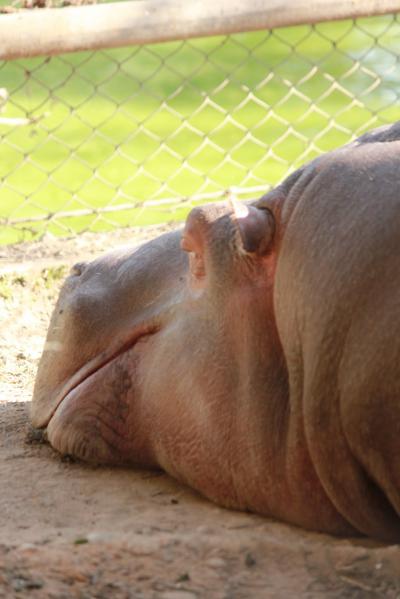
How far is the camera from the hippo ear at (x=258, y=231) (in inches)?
78.6

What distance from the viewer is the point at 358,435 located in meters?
1.77

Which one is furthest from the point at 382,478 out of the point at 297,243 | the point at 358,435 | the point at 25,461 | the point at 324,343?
the point at 25,461

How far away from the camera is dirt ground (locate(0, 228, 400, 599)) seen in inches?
69.6

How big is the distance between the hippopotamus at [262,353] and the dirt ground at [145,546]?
50mm

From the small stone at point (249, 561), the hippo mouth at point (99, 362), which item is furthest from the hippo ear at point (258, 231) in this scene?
the small stone at point (249, 561)

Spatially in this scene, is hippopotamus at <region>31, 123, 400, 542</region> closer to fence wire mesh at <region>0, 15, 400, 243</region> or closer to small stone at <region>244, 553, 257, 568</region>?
small stone at <region>244, 553, 257, 568</region>

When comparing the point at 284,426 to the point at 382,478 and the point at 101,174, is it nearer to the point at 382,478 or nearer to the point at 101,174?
the point at 382,478

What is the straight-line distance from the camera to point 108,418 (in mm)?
2324

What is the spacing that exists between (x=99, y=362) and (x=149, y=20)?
199 centimetres

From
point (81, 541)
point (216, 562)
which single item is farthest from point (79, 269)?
point (216, 562)

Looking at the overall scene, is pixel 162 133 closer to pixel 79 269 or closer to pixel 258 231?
pixel 79 269

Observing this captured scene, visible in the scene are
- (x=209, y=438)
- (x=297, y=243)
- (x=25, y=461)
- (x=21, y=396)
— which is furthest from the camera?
(x=21, y=396)

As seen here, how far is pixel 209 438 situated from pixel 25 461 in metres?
0.54

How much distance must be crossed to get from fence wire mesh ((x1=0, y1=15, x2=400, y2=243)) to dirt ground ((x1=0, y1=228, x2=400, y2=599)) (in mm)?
1979
